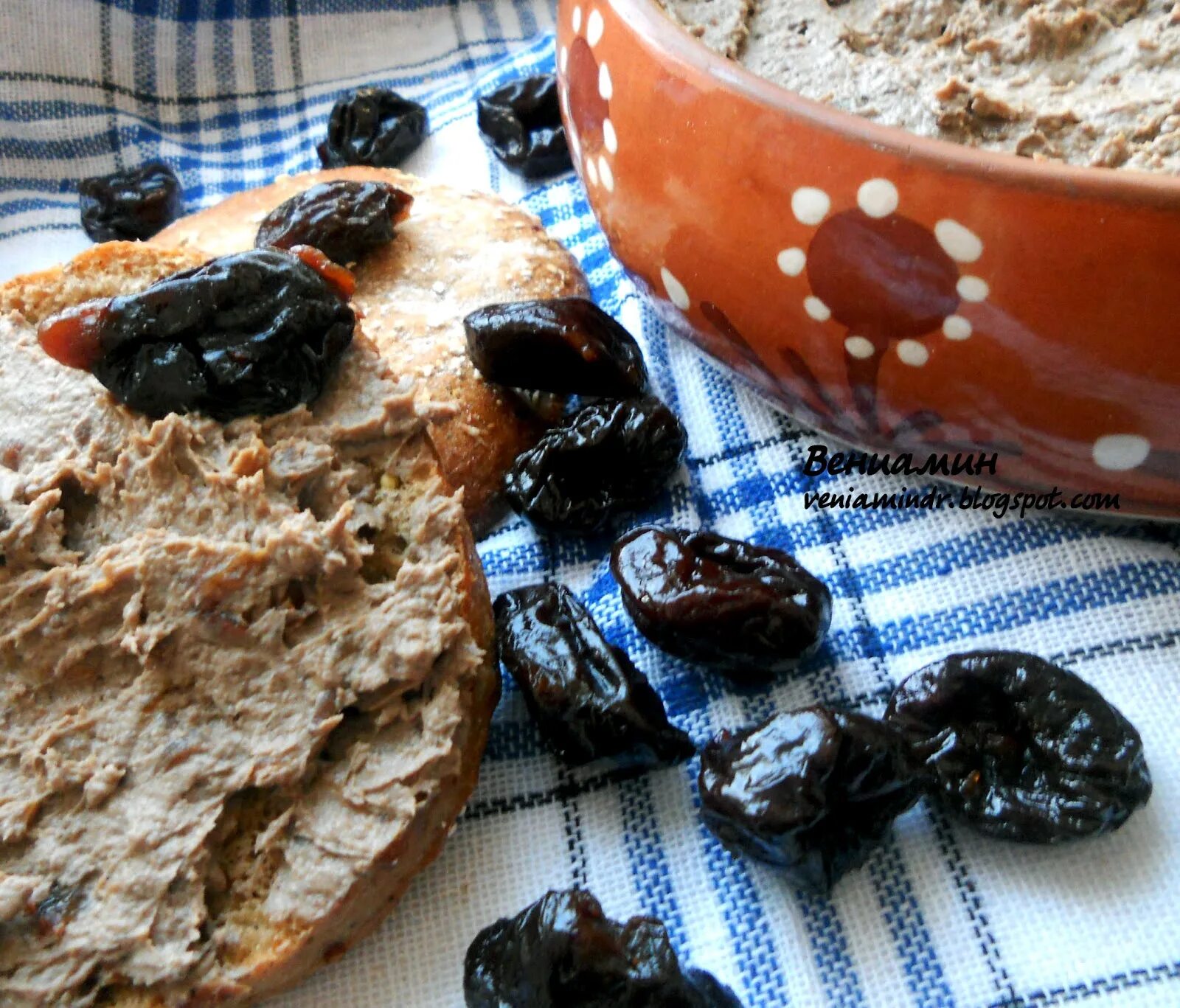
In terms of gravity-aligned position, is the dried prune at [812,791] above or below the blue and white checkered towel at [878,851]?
above

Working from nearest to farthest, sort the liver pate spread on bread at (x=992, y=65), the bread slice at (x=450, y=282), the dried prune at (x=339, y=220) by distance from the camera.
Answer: the liver pate spread on bread at (x=992, y=65)
the bread slice at (x=450, y=282)
the dried prune at (x=339, y=220)

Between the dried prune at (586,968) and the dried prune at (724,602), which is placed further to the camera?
the dried prune at (724,602)

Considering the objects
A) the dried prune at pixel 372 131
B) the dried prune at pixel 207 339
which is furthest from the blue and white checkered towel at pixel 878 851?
the dried prune at pixel 372 131

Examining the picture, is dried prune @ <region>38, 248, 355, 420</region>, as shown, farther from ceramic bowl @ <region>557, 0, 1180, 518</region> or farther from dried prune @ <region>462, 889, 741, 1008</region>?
dried prune @ <region>462, 889, 741, 1008</region>

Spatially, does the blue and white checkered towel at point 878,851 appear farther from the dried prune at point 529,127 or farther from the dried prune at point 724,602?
the dried prune at point 529,127

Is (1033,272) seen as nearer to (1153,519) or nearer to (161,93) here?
(1153,519)

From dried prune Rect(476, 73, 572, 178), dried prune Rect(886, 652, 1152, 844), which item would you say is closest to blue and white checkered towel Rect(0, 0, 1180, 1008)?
dried prune Rect(886, 652, 1152, 844)

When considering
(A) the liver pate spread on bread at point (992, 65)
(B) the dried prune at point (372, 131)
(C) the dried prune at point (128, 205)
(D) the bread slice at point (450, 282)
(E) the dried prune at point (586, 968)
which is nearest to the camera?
(E) the dried prune at point (586, 968)
